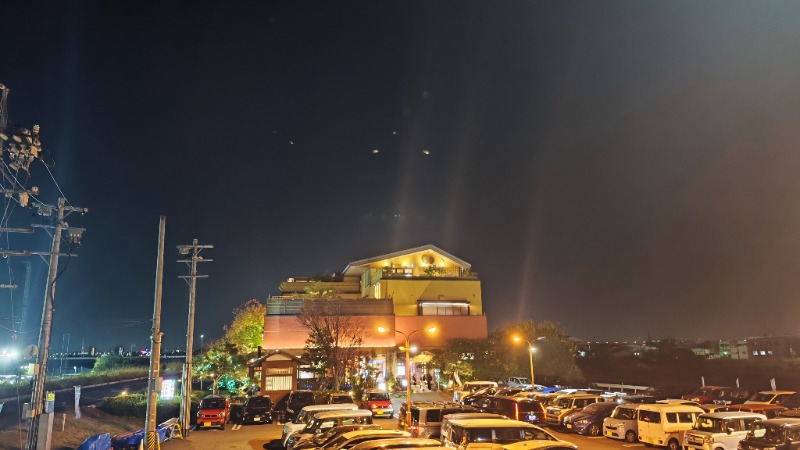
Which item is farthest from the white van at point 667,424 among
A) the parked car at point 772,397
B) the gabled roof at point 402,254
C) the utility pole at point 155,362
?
the gabled roof at point 402,254

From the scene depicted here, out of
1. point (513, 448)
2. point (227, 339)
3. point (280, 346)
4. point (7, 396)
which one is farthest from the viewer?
point (227, 339)

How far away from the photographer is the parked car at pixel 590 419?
23.1 m

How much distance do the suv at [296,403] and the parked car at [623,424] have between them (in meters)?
16.7

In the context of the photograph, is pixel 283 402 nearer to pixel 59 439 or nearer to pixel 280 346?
pixel 280 346

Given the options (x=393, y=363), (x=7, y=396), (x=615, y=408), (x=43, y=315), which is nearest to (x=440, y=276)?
(x=393, y=363)

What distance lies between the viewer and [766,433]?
15141 mm

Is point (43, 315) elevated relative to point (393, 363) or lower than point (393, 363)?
elevated

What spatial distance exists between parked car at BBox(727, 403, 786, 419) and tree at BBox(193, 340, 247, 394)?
33.8 m

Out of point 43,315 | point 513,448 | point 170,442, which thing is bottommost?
point 170,442

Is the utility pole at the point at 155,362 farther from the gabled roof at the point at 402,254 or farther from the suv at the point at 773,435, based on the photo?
the gabled roof at the point at 402,254

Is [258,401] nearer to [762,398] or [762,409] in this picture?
[762,409]

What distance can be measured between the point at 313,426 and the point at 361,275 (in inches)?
1659

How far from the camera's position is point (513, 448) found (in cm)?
1296

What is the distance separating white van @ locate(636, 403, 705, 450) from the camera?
19359 millimetres
